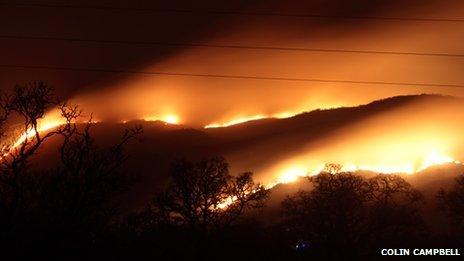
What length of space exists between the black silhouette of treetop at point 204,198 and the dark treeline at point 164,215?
126 millimetres

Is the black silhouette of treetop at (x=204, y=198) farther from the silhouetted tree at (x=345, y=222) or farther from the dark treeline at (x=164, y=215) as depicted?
the silhouetted tree at (x=345, y=222)

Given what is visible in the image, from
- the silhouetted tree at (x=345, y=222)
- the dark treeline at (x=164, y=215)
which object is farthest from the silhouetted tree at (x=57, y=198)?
the silhouetted tree at (x=345, y=222)

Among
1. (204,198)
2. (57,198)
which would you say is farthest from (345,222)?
(57,198)

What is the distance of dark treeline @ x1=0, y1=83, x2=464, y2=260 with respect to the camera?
2189cm

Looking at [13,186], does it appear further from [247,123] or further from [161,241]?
[247,123]

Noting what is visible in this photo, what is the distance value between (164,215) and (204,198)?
197 inches

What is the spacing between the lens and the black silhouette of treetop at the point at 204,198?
54531 mm

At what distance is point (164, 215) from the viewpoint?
54375 mm

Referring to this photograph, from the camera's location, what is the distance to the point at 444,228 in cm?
7150

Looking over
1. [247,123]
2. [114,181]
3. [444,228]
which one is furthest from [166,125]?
[114,181]

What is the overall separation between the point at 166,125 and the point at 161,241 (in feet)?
496

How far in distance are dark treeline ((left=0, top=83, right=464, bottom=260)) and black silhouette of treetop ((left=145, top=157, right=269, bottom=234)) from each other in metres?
0.13

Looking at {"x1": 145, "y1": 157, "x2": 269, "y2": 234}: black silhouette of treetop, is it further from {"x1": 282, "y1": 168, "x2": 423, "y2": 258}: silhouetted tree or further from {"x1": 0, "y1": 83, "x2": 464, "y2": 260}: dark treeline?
{"x1": 282, "y1": 168, "x2": 423, "y2": 258}: silhouetted tree

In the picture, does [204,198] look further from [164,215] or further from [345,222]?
[345,222]
